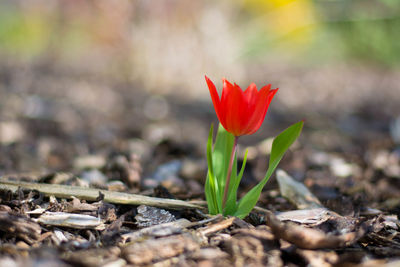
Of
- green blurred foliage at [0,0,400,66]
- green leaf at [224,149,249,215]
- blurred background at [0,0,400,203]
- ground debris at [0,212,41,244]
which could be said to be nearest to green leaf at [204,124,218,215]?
green leaf at [224,149,249,215]

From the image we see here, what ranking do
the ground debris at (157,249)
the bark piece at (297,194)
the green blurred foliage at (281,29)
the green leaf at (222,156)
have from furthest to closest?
the green blurred foliage at (281,29)
the bark piece at (297,194)
the green leaf at (222,156)
the ground debris at (157,249)

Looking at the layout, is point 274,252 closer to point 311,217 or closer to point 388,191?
point 311,217

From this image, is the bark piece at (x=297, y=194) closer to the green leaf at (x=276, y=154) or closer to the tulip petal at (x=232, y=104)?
the green leaf at (x=276, y=154)

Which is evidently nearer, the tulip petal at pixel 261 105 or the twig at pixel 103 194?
the tulip petal at pixel 261 105

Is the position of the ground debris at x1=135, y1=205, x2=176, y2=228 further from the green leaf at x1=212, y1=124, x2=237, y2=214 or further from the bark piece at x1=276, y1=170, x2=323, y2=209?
the bark piece at x1=276, y1=170, x2=323, y2=209

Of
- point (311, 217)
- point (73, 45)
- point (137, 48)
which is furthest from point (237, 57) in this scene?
point (73, 45)

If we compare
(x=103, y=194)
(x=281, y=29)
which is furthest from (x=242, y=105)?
(x=281, y=29)

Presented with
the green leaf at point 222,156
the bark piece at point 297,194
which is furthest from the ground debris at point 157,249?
the bark piece at point 297,194
